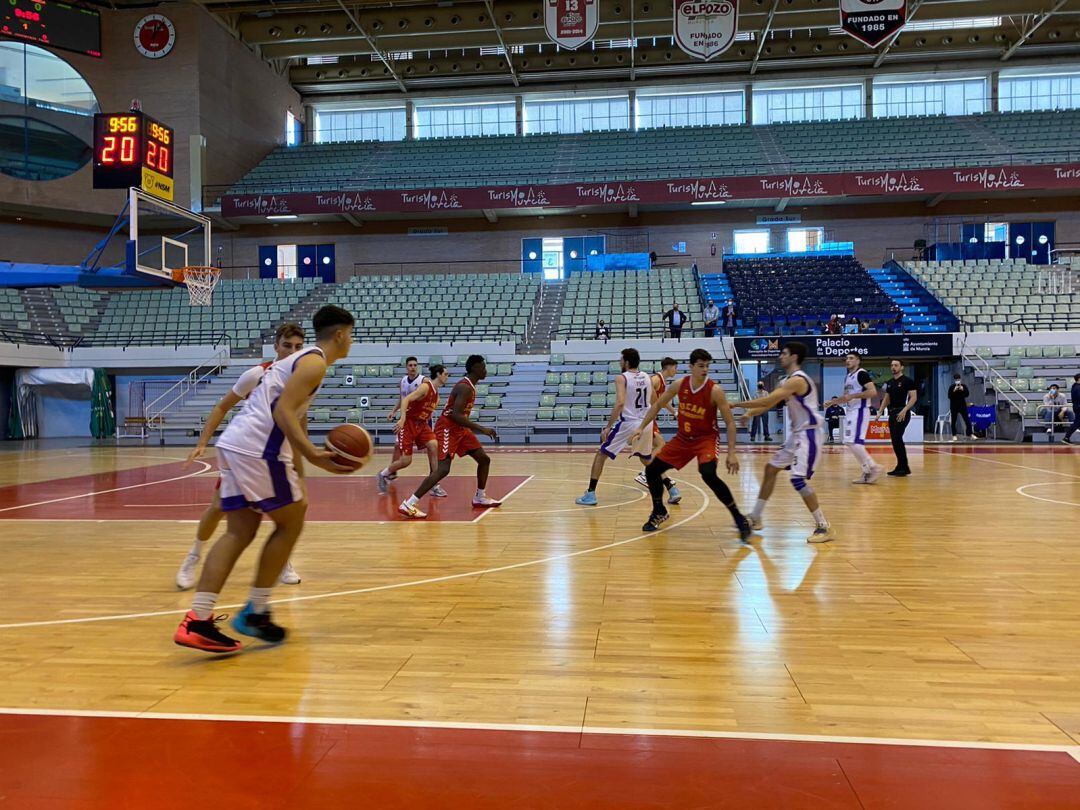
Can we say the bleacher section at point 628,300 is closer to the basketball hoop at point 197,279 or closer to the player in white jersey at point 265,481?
the basketball hoop at point 197,279

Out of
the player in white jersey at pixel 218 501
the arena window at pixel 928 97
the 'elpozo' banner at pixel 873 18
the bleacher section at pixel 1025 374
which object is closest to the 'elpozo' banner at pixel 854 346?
the bleacher section at pixel 1025 374

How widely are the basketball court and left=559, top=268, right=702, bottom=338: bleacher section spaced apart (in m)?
17.3

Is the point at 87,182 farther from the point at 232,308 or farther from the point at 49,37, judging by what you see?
the point at 232,308

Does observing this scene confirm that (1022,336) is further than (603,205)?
No

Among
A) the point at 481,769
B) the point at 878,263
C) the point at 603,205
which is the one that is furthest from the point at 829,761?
the point at 878,263

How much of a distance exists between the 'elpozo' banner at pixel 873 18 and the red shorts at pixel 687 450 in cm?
1335

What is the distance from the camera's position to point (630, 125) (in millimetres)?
32906

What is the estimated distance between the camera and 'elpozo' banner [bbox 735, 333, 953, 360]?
67.0ft

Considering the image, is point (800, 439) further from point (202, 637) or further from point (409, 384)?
point (409, 384)

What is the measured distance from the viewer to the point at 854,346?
20.5 metres

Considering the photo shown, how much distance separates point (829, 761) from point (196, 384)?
24.4 m

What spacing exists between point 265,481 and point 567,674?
1.68 m

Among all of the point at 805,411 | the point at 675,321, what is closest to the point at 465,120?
the point at 675,321

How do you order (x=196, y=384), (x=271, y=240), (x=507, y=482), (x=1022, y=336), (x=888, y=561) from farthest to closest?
(x=271, y=240) → (x=196, y=384) → (x=1022, y=336) → (x=507, y=482) → (x=888, y=561)
